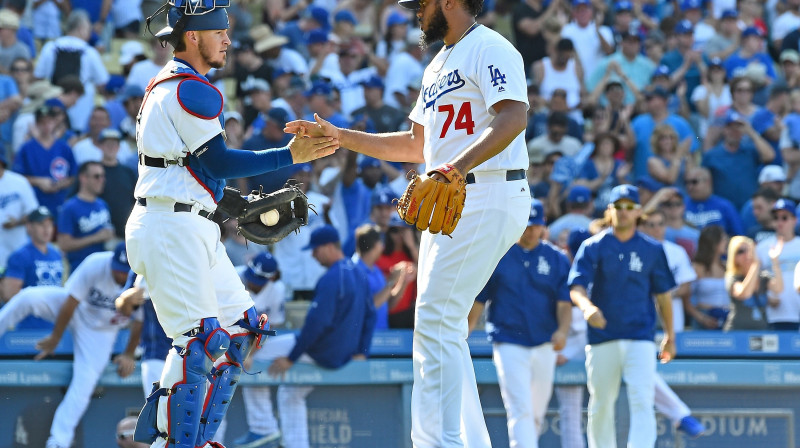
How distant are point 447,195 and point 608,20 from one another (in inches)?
432

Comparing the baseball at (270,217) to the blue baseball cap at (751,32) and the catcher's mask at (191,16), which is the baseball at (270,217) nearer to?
the catcher's mask at (191,16)

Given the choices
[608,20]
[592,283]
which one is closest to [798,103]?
[608,20]

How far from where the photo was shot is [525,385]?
8.16 m

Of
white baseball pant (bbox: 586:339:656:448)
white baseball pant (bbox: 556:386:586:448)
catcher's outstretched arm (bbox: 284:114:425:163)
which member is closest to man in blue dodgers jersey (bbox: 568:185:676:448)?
white baseball pant (bbox: 586:339:656:448)

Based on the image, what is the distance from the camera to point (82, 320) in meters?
8.73

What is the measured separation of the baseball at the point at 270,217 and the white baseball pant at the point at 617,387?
127 inches

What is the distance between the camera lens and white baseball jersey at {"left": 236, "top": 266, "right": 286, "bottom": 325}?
9195mm

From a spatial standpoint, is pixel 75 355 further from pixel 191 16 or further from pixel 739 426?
pixel 739 426

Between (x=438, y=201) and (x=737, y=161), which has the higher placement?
(x=737, y=161)

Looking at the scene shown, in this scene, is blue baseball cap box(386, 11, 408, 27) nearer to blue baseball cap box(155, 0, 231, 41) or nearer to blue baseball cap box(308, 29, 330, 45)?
blue baseball cap box(308, 29, 330, 45)

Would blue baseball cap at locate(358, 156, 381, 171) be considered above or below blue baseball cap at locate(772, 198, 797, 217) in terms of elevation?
above

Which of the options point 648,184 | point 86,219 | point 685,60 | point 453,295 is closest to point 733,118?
point 648,184

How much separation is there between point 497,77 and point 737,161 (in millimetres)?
7614

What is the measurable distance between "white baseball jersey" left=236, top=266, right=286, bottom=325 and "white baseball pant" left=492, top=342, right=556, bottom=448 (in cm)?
190
